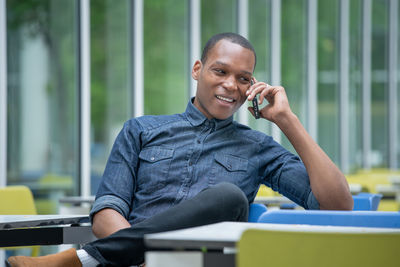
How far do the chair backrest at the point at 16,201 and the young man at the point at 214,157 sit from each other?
37.1 inches

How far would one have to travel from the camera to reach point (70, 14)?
4.96 metres

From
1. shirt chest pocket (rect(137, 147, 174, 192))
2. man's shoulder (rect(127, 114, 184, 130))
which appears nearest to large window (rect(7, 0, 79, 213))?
man's shoulder (rect(127, 114, 184, 130))

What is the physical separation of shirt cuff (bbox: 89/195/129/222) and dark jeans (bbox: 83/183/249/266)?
14.7 inches

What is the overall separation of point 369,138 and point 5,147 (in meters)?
5.92

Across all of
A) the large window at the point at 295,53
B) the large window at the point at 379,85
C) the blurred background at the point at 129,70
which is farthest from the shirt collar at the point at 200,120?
the large window at the point at 379,85

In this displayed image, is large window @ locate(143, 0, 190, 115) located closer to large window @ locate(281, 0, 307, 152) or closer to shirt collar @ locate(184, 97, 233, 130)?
large window @ locate(281, 0, 307, 152)

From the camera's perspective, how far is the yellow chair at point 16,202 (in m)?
2.80

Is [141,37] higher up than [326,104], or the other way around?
[141,37]

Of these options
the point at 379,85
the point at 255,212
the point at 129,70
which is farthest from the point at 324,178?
the point at 379,85

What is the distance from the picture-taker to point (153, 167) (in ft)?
6.78

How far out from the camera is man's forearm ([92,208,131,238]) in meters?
1.83

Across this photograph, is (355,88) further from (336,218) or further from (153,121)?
(336,218)

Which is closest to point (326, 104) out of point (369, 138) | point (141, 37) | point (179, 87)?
point (369, 138)

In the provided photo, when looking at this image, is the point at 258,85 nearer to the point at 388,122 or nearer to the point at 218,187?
the point at 218,187
